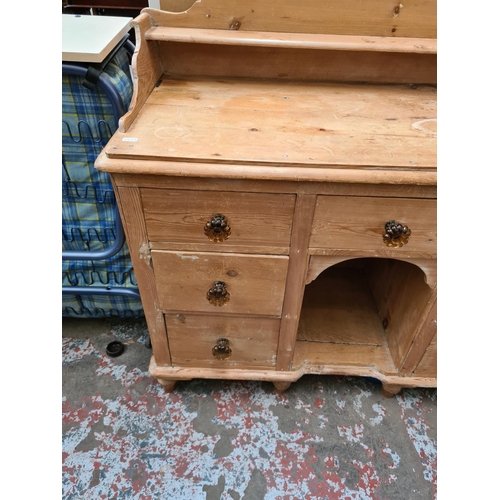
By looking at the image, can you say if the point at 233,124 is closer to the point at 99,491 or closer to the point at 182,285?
the point at 182,285

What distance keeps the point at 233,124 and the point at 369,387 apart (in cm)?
110

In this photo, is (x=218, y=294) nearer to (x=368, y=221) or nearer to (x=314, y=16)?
(x=368, y=221)

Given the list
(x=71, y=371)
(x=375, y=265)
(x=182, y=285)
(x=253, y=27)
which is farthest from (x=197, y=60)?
(x=71, y=371)

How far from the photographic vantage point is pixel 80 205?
4.18 ft

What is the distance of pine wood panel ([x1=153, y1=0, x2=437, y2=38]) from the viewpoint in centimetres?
108

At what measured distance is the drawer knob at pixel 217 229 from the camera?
900mm

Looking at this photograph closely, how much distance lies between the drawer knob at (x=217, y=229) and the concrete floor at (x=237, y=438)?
0.72 m

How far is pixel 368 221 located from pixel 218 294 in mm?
452

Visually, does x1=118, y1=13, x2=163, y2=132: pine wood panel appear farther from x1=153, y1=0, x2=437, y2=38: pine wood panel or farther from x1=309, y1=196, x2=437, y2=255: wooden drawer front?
x1=309, y1=196, x2=437, y2=255: wooden drawer front

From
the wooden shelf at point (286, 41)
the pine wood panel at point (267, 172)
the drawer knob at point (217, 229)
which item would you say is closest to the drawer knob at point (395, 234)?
the pine wood panel at point (267, 172)

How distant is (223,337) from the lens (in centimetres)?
119

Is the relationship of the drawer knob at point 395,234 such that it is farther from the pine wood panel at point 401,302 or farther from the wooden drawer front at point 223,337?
the wooden drawer front at point 223,337

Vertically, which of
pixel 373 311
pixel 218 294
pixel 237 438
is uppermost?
pixel 218 294

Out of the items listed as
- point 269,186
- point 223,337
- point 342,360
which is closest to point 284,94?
point 269,186
